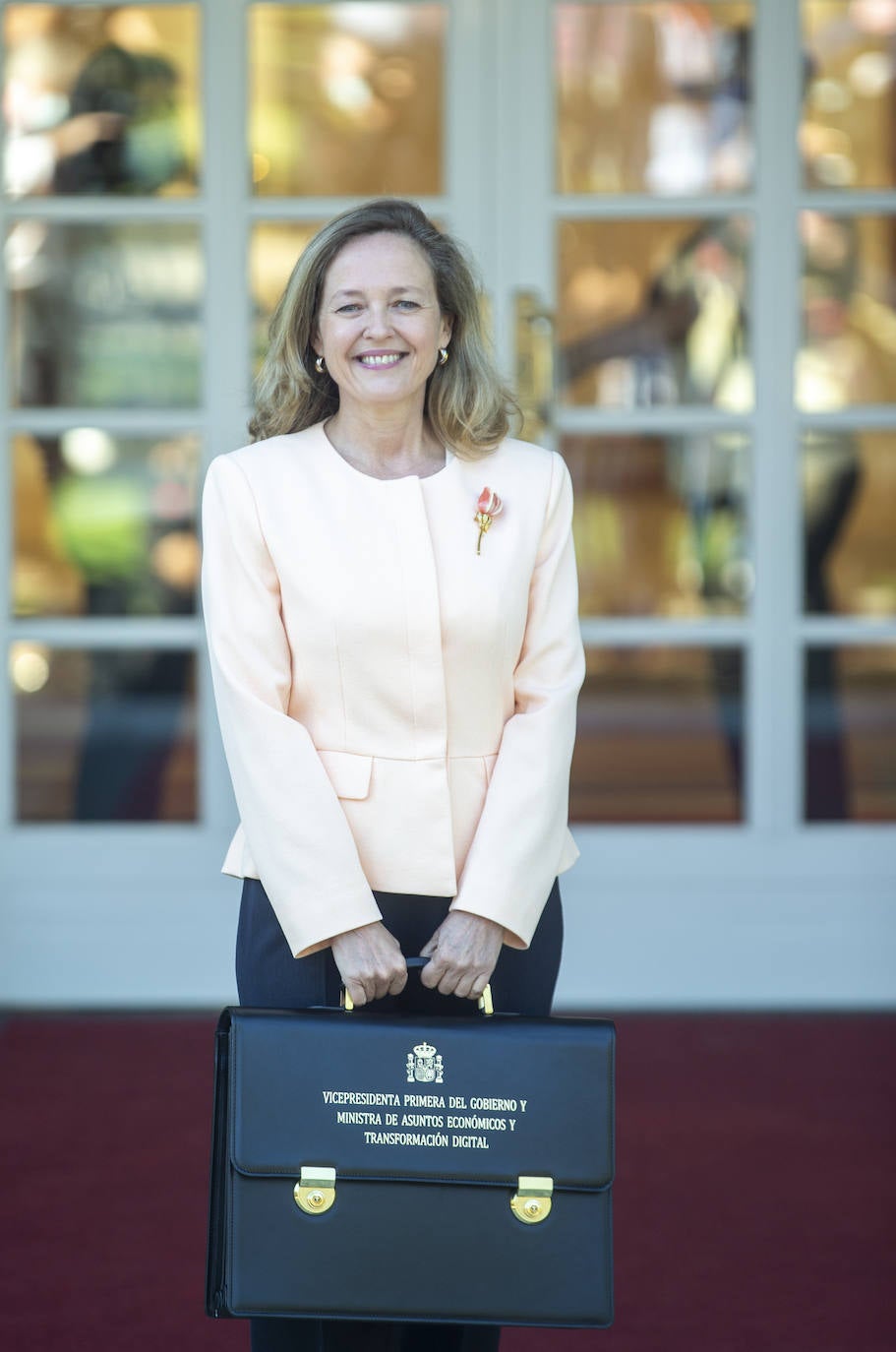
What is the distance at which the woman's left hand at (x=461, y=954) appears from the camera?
1.71m

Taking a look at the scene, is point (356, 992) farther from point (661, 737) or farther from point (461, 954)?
point (661, 737)

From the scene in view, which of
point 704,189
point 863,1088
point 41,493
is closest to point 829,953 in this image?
point 863,1088

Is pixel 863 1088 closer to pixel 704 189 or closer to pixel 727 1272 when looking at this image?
pixel 727 1272

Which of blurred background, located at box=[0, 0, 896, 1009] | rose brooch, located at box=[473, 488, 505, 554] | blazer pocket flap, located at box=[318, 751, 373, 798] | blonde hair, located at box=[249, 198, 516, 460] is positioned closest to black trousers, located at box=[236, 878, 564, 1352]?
blazer pocket flap, located at box=[318, 751, 373, 798]

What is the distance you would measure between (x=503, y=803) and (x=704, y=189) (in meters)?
2.16

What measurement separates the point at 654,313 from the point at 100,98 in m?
1.23

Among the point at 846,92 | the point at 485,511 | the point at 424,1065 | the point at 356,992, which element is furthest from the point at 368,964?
the point at 846,92

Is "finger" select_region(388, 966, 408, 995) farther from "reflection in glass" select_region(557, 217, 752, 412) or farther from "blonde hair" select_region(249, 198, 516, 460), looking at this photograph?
"reflection in glass" select_region(557, 217, 752, 412)

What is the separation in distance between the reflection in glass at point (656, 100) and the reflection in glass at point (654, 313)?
98mm

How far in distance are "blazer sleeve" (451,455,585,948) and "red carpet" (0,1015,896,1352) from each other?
80cm

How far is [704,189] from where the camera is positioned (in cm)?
355

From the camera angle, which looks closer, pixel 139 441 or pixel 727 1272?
pixel 727 1272

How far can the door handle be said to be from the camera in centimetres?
348

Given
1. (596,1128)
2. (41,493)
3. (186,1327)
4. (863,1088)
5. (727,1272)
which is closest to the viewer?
(596,1128)
